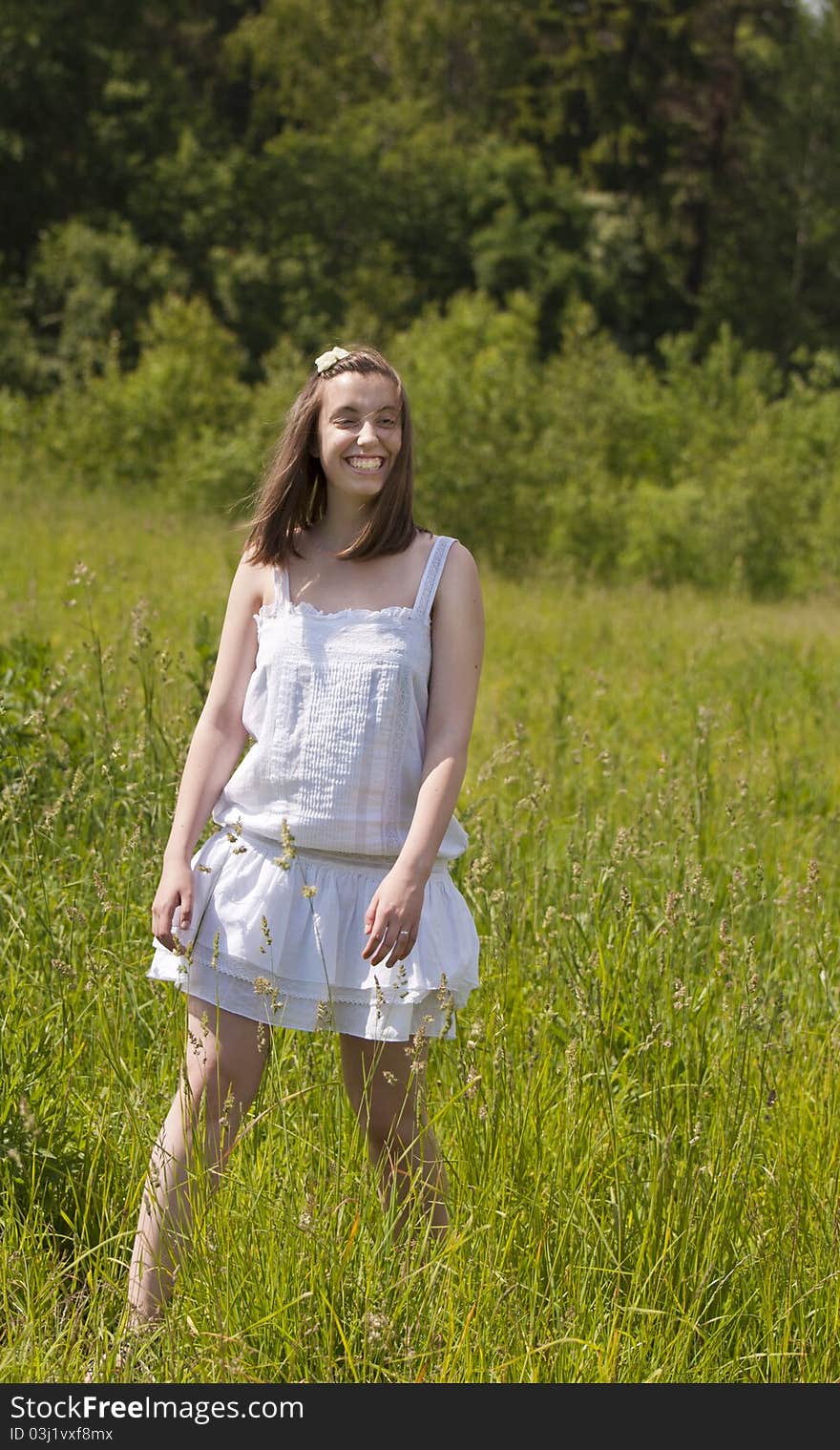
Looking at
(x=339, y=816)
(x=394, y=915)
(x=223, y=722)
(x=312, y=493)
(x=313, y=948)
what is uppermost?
(x=312, y=493)

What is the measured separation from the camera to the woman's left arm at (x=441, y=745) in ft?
7.75

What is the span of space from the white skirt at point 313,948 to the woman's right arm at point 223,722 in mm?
112

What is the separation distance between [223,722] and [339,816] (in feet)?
1.07

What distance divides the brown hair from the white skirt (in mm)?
549

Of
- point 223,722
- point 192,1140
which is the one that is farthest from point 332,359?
point 192,1140

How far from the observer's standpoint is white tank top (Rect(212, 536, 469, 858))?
253 centimetres

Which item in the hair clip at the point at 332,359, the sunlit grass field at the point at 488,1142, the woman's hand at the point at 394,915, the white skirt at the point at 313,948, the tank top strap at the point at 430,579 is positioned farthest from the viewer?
the hair clip at the point at 332,359

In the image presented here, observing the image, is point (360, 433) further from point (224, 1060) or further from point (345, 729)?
point (224, 1060)

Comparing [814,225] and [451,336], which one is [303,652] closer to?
[451,336]

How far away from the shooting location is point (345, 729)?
2533mm

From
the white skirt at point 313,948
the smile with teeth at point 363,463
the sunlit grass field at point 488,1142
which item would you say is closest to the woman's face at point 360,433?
the smile with teeth at point 363,463

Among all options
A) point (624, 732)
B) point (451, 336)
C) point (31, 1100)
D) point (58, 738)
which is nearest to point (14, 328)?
point (451, 336)

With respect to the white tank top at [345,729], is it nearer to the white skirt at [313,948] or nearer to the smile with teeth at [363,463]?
the white skirt at [313,948]

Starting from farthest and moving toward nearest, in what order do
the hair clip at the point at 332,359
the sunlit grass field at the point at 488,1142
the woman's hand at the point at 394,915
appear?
the hair clip at the point at 332,359, the woman's hand at the point at 394,915, the sunlit grass field at the point at 488,1142
